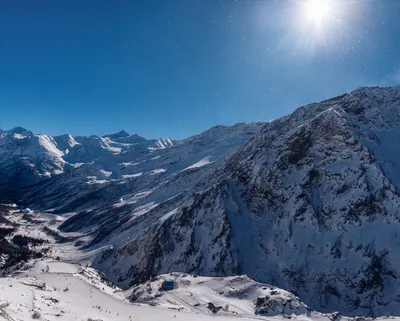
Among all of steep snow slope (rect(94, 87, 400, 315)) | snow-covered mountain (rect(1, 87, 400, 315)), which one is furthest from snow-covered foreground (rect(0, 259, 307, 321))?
steep snow slope (rect(94, 87, 400, 315))

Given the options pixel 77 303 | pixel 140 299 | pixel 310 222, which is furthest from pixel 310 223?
pixel 77 303

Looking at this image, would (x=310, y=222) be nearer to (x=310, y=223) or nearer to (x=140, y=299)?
(x=310, y=223)

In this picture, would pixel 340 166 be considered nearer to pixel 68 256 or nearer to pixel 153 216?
pixel 153 216

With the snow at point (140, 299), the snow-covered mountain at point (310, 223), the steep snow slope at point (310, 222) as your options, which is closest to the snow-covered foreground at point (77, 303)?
the snow at point (140, 299)

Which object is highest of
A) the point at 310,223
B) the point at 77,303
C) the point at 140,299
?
the point at 310,223

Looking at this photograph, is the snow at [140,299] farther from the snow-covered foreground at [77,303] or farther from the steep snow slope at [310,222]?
the steep snow slope at [310,222]

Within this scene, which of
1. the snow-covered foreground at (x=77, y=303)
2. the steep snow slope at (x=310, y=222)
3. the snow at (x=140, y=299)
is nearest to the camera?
the snow-covered foreground at (x=77, y=303)

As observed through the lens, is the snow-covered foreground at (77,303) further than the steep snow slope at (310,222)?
No

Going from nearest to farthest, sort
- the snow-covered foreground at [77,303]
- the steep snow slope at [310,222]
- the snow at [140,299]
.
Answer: the snow-covered foreground at [77,303] → the snow at [140,299] → the steep snow slope at [310,222]
